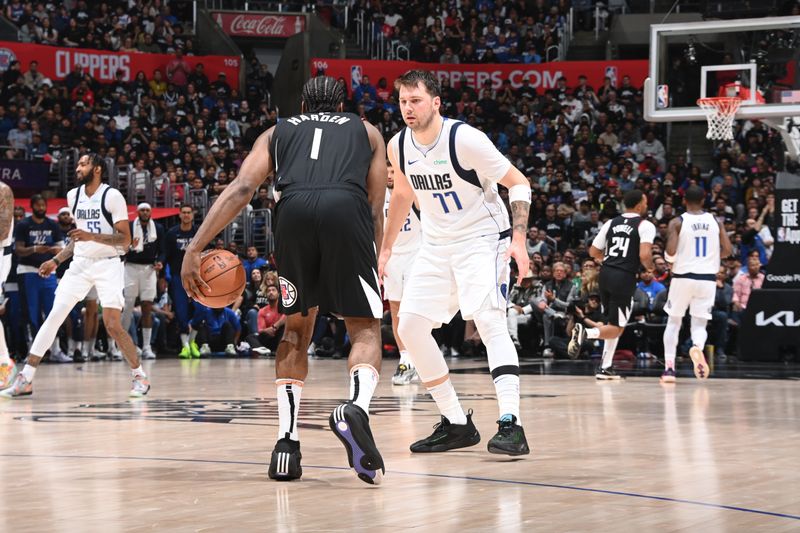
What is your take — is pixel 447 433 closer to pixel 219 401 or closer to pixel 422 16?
pixel 219 401

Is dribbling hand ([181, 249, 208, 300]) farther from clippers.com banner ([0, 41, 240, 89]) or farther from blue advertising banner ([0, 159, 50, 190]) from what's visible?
clippers.com banner ([0, 41, 240, 89])

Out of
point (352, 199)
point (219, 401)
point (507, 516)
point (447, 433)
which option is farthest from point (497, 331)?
point (219, 401)

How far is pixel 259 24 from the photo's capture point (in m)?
32.2

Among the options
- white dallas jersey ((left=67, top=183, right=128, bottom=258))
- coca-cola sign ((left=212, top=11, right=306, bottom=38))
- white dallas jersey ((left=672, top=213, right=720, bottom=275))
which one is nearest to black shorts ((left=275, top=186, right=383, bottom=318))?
white dallas jersey ((left=67, top=183, right=128, bottom=258))

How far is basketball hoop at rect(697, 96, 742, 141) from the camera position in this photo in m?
16.7

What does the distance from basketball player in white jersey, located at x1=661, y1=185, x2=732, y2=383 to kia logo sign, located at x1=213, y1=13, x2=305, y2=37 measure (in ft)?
67.0

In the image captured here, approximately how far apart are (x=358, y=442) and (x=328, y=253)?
96 centimetres

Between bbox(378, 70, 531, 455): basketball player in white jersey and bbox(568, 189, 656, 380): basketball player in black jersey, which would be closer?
bbox(378, 70, 531, 455): basketball player in white jersey

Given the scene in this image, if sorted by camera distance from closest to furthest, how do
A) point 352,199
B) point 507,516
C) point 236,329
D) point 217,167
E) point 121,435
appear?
point 507,516
point 352,199
point 121,435
point 236,329
point 217,167

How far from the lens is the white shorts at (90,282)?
10.7 m

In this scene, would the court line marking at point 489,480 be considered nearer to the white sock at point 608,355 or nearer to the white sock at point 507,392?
the white sock at point 507,392

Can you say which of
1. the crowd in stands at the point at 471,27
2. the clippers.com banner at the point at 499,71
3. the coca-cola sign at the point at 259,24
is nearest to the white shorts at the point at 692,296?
the clippers.com banner at the point at 499,71

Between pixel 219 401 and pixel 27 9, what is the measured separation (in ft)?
66.0

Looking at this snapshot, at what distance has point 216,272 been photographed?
6012 mm
